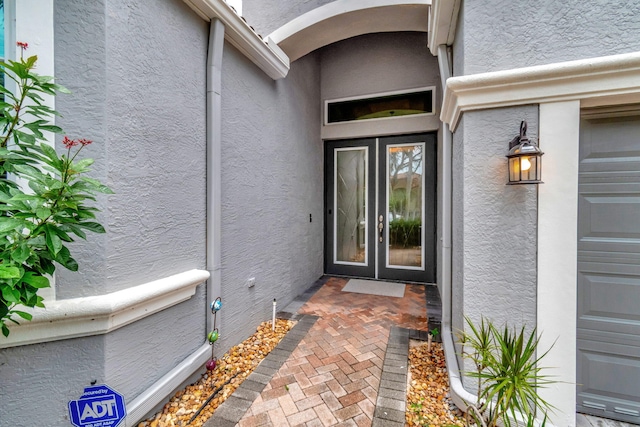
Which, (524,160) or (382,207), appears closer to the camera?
(524,160)

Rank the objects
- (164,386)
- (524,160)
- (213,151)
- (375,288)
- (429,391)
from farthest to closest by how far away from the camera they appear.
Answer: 1. (375,288)
2. (213,151)
3. (429,391)
4. (164,386)
5. (524,160)

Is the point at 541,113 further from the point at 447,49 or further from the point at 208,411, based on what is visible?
the point at 208,411

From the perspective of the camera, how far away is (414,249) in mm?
5473

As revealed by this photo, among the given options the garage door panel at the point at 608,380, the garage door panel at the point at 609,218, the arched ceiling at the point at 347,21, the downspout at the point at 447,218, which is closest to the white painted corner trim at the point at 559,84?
the garage door panel at the point at 609,218

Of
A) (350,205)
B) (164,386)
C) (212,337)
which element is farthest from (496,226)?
(350,205)

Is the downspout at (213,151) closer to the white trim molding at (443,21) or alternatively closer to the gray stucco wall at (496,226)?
the white trim molding at (443,21)

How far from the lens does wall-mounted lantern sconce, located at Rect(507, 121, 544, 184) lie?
1.85m

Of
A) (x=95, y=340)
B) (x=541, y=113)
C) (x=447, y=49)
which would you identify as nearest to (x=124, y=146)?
(x=95, y=340)

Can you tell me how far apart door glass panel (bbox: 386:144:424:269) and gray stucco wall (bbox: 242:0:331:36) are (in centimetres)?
288

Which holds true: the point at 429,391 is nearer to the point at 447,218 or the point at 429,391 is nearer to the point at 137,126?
the point at 447,218

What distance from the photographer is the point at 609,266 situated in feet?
6.70

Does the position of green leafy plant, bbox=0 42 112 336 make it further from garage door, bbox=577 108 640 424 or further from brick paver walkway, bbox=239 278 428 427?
garage door, bbox=577 108 640 424

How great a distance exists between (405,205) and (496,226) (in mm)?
3435

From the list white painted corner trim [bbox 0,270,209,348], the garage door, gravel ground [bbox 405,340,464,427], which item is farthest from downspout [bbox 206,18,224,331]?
the garage door
